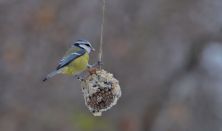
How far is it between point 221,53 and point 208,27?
28 cm

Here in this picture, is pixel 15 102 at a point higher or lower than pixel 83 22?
lower

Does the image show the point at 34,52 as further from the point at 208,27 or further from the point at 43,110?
the point at 208,27

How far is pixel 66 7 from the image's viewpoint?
7.36 meters

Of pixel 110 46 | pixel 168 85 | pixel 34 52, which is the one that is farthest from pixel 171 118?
pixel 34 52

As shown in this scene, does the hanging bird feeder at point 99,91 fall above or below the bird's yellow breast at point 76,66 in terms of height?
below

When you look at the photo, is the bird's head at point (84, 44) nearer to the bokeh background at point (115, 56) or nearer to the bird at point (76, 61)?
the bird at point (76, 61)

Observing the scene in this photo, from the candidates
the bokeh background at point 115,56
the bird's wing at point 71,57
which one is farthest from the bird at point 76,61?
the bokeh background at point 115,56

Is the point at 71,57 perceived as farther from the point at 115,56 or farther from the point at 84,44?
the point at 115,56

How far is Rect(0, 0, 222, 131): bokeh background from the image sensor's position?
23.9 feet

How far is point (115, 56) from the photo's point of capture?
7.38 metres

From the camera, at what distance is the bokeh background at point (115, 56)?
727 cm

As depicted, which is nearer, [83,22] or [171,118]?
[83,22]

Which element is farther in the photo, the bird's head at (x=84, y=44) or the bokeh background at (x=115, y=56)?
the bokeh background at (x=115, y=56)

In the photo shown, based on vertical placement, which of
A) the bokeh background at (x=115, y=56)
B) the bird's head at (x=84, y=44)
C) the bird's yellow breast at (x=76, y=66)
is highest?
the bokeh background at (x=115, y=56)
